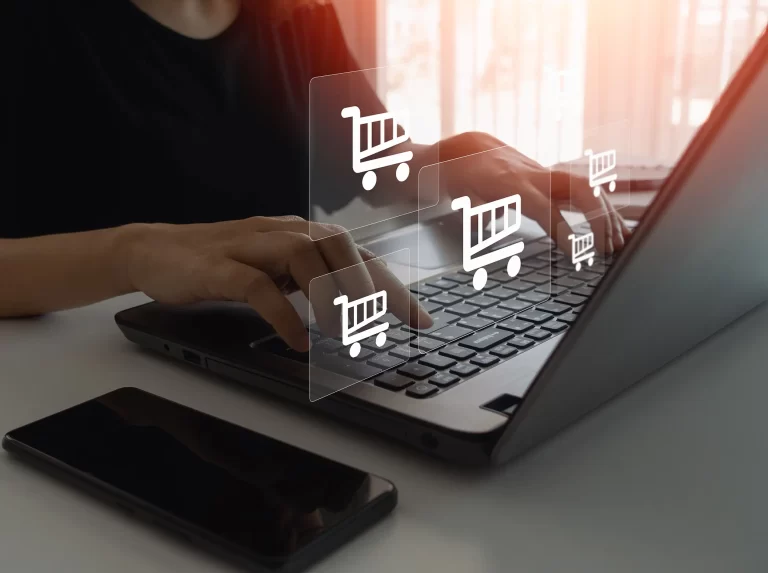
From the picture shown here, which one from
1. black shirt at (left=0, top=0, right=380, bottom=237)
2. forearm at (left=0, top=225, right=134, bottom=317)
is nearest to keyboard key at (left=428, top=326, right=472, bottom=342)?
forearm at (left=0, top=225, right=134, bottom=317)

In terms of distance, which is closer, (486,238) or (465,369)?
(465,369)

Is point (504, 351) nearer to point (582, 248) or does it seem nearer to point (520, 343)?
point (520, 343)

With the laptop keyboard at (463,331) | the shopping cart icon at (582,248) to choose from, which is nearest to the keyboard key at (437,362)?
the laptop keyboard at (463,331)

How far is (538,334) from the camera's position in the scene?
0.50m

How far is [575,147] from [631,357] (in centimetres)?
36

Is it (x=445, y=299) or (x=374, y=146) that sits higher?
(x=374, y=146)

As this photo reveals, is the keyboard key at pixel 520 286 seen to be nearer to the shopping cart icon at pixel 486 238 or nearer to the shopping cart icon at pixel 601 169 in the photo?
the shopping cart icon at pixel 486 238

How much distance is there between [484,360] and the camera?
456 mm

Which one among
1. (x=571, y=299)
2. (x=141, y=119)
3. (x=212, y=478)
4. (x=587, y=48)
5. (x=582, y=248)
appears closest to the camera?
(x=212, y=478)

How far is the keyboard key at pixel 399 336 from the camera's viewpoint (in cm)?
47

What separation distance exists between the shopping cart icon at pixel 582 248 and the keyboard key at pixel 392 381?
0.89 ft

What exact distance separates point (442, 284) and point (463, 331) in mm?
86

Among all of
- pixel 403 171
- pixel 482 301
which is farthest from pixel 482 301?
pixel 403 171

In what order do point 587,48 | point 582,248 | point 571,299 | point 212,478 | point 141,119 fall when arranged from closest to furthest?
1. point 212,478
2. point 571,299
3. point 582,248
4. point 141,119
5. point 587,48
